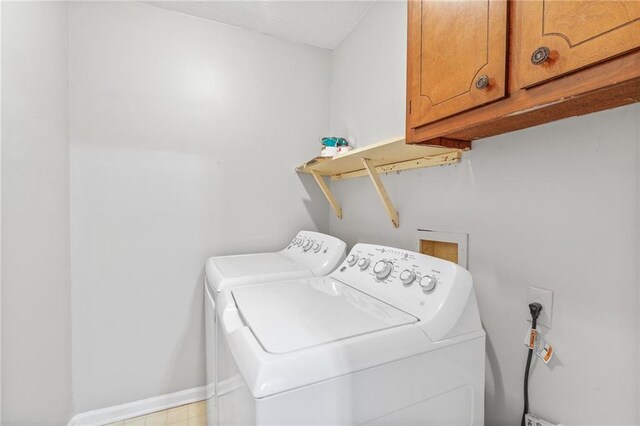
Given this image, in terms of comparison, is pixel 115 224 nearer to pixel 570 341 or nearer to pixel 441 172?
pixel 441 172

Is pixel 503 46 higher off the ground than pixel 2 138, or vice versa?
pixel 503 46

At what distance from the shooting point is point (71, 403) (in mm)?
1707

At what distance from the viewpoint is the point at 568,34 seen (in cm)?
61

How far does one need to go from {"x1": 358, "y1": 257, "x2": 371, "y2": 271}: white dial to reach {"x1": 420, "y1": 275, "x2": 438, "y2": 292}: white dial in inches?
12.4

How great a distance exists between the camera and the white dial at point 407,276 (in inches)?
42.8

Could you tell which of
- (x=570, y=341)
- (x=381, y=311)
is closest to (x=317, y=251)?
(x=381, y=311)

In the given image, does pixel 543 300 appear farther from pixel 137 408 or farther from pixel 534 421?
pixel 137 408

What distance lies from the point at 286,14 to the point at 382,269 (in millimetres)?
1790

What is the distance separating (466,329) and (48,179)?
1.90 meters

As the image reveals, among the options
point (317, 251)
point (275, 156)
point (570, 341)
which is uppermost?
point (275, 156)

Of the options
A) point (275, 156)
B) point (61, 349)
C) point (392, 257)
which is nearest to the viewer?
point (392, 257)

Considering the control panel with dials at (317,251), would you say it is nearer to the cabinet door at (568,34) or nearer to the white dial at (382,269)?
the white dial at (382,269)

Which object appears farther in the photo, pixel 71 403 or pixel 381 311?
pixel 71 403

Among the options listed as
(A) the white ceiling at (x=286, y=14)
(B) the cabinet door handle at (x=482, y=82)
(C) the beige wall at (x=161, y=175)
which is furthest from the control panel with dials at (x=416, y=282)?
(A) the white ceiling at (x=286, y=14)
